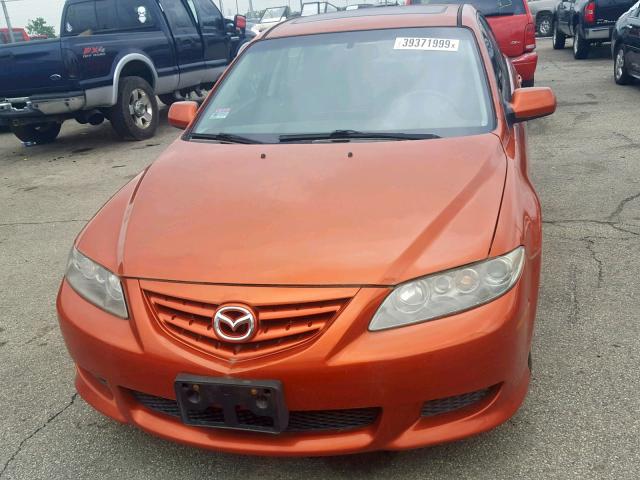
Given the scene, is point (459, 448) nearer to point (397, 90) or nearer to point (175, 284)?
point (175, 284)

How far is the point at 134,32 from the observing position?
9.70m

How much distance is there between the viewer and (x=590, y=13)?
13.4 m

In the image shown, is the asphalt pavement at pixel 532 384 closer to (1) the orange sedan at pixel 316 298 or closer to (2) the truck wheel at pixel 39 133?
(1) the orange sedan at pixel 316 298

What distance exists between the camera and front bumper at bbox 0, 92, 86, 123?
841 centimetres

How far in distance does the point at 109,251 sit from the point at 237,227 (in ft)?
1.64

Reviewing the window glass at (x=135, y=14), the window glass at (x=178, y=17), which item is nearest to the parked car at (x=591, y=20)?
the window glass at (x=178, y=17)

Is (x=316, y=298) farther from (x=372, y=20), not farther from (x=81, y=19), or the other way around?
(x=81, y=19)

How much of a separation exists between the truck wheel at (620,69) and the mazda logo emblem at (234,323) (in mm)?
9926

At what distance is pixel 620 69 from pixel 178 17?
6873 millimetres

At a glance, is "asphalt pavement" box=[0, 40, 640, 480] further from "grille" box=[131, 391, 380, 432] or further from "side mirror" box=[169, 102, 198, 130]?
"side mirror" box=[169, 102, 198, 130]

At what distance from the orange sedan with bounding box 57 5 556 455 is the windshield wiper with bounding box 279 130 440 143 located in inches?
3.6

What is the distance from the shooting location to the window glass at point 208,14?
433 inches

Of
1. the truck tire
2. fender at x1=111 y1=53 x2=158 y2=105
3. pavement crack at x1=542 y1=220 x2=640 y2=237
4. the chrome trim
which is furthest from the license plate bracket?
the truck tire

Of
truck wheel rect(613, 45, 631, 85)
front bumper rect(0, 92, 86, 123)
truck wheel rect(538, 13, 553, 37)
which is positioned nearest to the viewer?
front bumper rect(0, 92, 86, 123)
